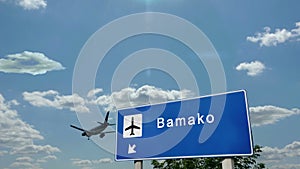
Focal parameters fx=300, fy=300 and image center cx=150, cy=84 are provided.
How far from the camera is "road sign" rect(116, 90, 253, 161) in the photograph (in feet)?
23.8

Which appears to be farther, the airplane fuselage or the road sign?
the airplane fuselage

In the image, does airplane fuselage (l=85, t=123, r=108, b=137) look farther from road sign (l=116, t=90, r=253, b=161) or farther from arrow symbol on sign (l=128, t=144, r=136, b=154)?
arrow symbol on sign (l=128, t=144, r=136, b=154)

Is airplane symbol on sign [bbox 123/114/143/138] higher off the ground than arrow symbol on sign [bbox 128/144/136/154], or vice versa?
airplane symbol on sign [bbox 123/114/143/138]

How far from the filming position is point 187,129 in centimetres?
813

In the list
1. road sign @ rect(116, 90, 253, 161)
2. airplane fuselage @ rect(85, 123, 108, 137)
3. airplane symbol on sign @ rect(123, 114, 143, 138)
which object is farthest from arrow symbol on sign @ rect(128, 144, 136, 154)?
airplane fuselage @ rect(85, 123, 108, 137)

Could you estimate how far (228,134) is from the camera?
7.32 meters

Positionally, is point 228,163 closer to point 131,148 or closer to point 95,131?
point 131,148

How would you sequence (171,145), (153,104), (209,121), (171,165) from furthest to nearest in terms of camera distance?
(171,165) < (153,104) < (171,145) < (209,121)

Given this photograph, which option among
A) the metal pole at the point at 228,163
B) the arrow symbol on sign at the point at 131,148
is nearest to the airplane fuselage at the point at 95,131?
the arrow symbol on sign at the point at 131,148

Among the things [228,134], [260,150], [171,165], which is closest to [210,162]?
[171,165]

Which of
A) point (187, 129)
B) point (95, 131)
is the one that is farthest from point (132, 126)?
point (187, 129)

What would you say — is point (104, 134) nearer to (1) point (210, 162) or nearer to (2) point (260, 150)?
(1) point (210, 162)

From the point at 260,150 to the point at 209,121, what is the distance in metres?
13.3

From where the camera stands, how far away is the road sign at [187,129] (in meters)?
7.25
